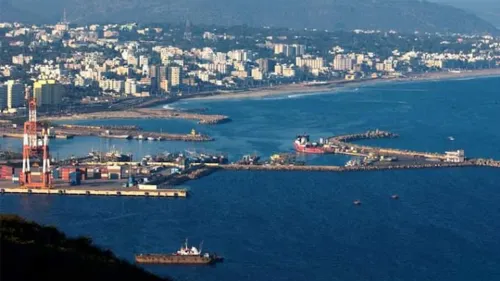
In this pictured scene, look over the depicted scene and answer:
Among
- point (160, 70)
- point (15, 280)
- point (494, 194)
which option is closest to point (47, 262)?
point (15, 280)

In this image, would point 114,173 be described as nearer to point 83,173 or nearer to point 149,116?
point 83,173

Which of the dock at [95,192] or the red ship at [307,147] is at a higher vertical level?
the red ship at [307,147]

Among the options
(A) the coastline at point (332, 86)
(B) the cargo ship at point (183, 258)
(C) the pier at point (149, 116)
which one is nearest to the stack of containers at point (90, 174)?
(B) the cargo ship at point (183, 258)

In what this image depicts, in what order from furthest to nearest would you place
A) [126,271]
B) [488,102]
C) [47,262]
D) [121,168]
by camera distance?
[488,102] < [121,168] < [126,271] < [47,262]

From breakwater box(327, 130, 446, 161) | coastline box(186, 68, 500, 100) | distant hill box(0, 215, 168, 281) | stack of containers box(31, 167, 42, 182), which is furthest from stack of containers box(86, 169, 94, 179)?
coastline box(186, 68, 500, 100)

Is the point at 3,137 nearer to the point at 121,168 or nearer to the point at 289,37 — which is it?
the point at 121,168

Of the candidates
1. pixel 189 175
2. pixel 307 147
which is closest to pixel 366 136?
pixel 307 147

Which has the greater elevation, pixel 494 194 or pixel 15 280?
pixel 15 280

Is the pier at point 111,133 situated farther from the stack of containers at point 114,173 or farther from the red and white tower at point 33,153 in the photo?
the red and white tower at point 33,153
